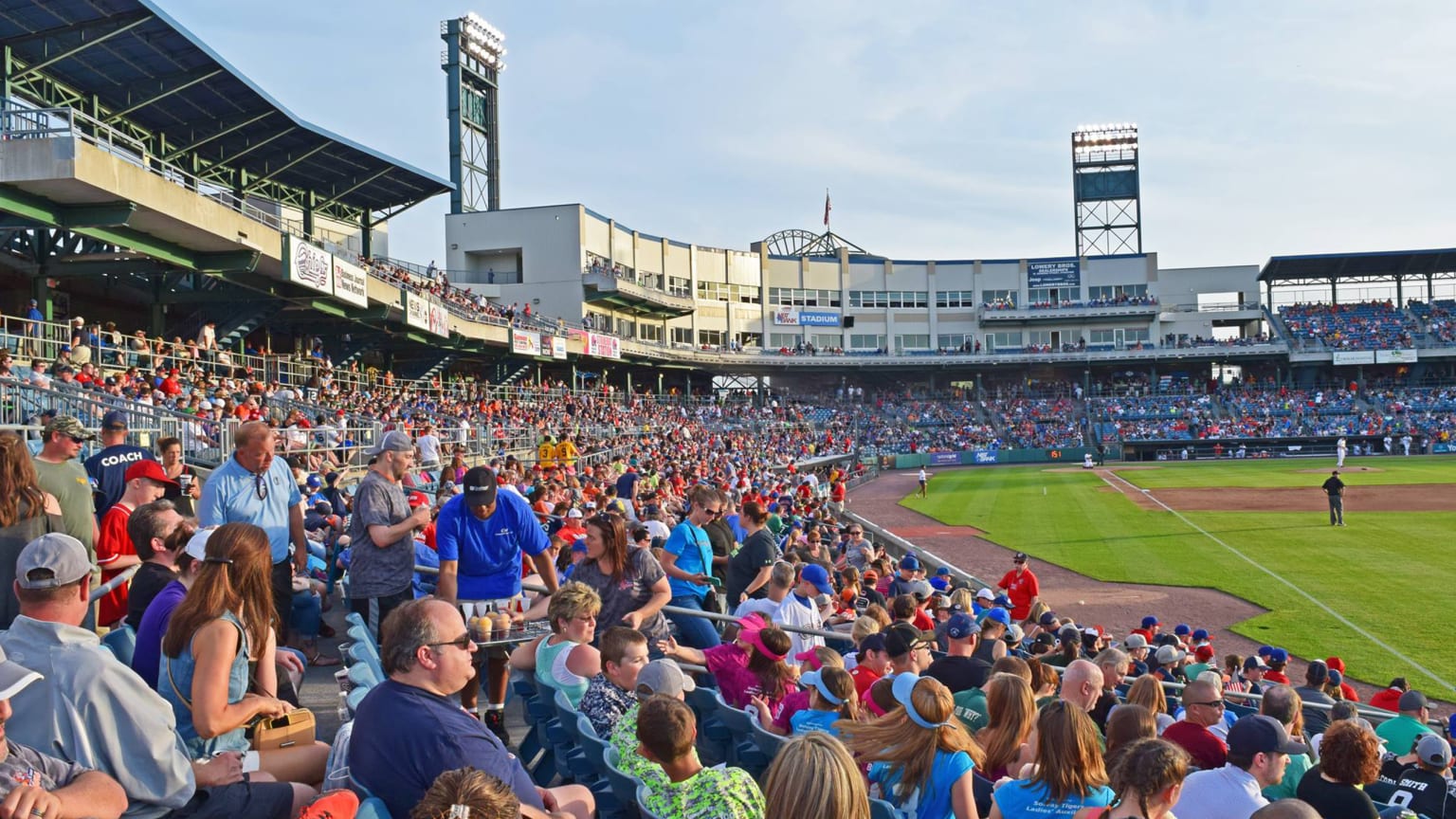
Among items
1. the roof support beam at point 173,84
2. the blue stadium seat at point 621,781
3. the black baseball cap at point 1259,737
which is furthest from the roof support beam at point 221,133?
the black baseball cap at point 1259,737

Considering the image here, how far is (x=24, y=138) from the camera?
661 inches

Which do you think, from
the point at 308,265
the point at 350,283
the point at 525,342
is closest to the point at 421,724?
the point at 308,265

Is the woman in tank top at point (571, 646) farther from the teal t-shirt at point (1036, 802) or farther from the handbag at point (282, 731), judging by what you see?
the teal t-shirt at point (1036, 802)

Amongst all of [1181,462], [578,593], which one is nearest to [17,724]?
[578,593]

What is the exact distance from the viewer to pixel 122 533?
6.59 m

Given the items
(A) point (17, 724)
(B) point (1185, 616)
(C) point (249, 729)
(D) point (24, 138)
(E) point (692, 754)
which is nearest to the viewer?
(A) point (17, 724)

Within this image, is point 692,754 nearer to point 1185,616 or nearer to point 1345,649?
point 1345,649

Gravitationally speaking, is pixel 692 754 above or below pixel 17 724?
below

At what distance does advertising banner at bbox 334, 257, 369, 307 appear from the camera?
2620cm

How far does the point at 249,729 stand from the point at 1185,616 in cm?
1720

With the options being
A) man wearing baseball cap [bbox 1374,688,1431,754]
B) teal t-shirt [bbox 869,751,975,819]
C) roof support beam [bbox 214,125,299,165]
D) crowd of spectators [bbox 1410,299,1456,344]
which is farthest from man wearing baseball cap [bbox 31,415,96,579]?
crowd of spectators [bbox 1410,299,1456,344]

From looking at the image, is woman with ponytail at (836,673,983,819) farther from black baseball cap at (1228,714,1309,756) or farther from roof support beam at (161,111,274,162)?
roof support beam at (161,111,274,162)

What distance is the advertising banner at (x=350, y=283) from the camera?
86.0 ft

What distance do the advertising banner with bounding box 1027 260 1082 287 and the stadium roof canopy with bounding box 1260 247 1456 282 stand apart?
1294cm
